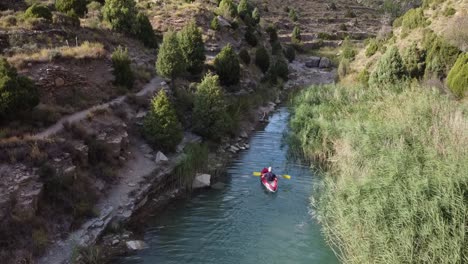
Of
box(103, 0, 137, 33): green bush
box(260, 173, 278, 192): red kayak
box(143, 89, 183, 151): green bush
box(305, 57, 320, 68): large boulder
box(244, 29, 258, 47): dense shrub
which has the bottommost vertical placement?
box(305, 57, 320, 68): large boulder

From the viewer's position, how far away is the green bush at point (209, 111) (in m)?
25.6

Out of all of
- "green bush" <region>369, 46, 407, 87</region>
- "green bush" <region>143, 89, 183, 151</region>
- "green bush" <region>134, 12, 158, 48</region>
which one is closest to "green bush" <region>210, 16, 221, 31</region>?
"green bush" <region>134, 12, 158, 48</region>

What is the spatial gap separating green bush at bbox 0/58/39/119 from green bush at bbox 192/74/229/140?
10002mm

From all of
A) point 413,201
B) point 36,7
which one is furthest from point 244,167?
point 36,7

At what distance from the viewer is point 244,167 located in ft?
81.3

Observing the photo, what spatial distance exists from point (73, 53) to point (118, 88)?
329 centimetres

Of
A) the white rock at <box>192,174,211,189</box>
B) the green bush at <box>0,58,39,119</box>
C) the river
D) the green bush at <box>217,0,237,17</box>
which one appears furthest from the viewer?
the green bush at <box>217,0,237,17</box>

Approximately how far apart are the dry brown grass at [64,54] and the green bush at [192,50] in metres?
6.87

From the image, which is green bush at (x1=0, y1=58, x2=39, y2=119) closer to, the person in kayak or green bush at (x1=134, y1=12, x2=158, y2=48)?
the person in kayak

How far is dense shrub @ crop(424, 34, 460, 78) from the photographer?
35.0 m

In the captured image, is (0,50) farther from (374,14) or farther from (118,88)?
(374,14)

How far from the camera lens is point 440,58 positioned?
118 feet

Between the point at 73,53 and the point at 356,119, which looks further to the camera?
the point at 73,53

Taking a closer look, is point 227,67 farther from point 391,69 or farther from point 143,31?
point 391,69
